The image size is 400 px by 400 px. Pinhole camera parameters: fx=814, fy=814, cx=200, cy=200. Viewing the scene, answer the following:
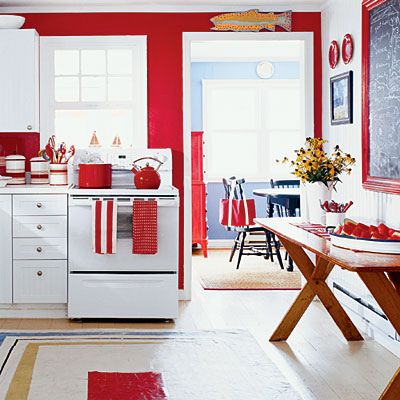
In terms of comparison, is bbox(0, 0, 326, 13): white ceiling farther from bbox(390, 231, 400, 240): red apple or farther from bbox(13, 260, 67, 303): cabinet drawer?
bbox(390, 231, 400, 240): red apple

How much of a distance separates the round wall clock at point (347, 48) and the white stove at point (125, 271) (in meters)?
1.48

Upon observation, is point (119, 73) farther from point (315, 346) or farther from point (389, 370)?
point (389, 370)

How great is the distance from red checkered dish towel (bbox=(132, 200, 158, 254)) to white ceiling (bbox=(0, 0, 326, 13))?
5.67ft

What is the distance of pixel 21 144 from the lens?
20.6 ft

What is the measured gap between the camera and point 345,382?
4070 millimetres

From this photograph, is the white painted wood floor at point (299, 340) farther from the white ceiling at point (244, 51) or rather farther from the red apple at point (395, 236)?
the white ceiling at point (244, 51)

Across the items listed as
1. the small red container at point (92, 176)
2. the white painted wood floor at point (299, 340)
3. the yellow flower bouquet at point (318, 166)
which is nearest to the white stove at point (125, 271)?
the white painted wood floor at point (299, 340)

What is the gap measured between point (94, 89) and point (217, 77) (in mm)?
3428

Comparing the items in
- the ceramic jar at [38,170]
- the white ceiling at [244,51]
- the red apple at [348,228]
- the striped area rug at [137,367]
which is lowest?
the striped area rug at [137,367]

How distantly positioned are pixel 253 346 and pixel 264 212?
4932mm

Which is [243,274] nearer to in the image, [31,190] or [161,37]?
[161,37]

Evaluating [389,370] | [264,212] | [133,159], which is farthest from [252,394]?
[264,212]

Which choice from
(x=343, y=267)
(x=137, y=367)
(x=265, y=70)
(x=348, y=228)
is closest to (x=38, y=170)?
(x=137, y=367)

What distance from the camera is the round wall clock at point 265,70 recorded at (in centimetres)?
956
